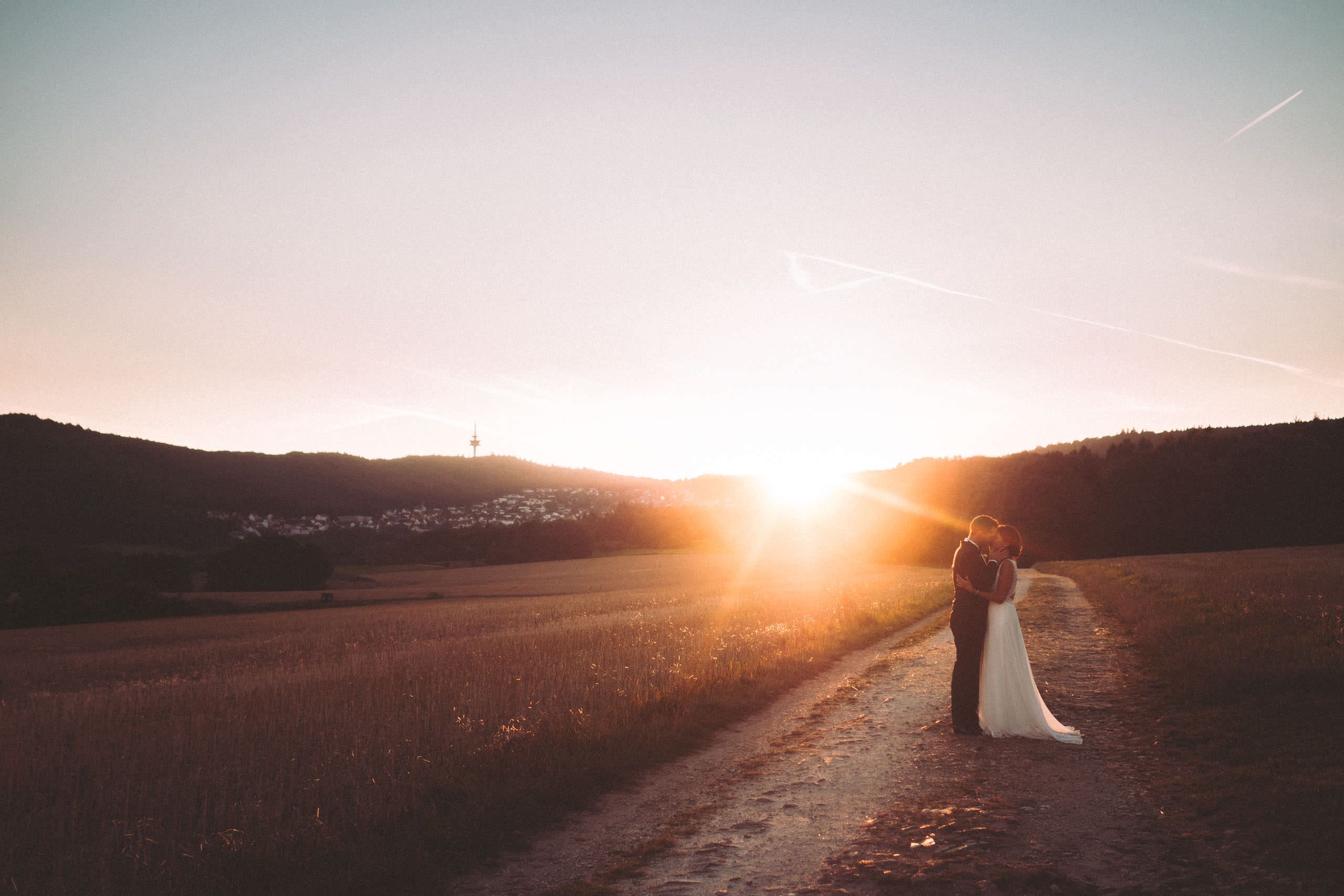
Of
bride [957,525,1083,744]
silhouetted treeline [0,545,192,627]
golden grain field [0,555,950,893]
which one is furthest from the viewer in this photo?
silhouetted treeline [0,545,192,627]

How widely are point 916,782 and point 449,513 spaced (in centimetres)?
12367

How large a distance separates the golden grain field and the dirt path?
817 mm

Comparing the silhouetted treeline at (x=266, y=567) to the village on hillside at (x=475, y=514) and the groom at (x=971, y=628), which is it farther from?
the groom at (x=971, y=628)

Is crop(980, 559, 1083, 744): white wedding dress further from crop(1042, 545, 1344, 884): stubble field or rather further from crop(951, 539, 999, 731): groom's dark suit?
crop(1042, 545, 1344, 884): stubble field

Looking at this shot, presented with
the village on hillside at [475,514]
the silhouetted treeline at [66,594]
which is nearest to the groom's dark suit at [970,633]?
the silhouetted treeline at [66,594]

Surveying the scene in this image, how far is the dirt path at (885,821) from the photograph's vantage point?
205 inches

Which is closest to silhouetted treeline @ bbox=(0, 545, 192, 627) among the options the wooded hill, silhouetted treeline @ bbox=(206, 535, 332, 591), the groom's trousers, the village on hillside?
silhouetted treeline @ bbox=(206, 535, 332, 591)

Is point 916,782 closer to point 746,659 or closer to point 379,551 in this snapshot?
point 746,659

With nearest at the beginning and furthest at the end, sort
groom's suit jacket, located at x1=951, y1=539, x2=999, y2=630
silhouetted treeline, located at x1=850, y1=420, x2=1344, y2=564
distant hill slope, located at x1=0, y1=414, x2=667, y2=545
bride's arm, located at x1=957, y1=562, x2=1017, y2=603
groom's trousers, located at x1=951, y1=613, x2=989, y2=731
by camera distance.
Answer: groom's trousers, located at x1=951, y1=613, x2=989, y2=731 < bride's arm, located at x1=957, y1=562, x2=1017, y2=603 < groom's suit jacket, located at x1=951, y1=539, x2=999, y2=630 < silhouetted treeline, located at x1=850, y1=420, x2=1344, y2=564 < distant hill slope, located at x1=0, y1=414, x2=667, y2=545

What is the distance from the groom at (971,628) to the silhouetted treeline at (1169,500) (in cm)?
7299

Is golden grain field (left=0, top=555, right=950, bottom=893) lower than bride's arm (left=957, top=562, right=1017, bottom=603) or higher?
lower

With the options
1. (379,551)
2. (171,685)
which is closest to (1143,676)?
(171,685)

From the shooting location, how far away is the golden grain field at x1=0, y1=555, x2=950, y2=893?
6.23 meters

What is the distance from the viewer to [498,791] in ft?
24.3
